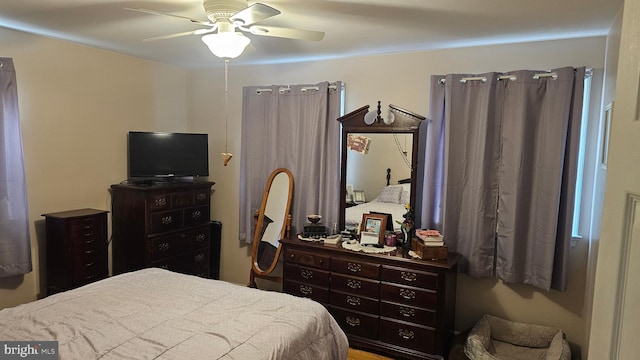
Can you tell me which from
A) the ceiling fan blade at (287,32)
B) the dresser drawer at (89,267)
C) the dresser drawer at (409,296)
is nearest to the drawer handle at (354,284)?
the dresser drawer at (409,296)

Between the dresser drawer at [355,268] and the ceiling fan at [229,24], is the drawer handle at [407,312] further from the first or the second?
the ceiling fan at [229,24]

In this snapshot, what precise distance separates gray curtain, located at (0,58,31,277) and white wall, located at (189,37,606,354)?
1.79m

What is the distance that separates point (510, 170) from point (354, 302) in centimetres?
157

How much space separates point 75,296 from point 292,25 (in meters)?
2.14

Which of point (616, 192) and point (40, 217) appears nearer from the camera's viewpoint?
point (616, 192)

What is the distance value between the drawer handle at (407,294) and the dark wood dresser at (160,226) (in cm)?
220

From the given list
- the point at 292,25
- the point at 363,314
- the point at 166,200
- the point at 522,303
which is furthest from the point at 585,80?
the point at 166,200

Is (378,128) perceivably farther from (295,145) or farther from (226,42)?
(226,42)

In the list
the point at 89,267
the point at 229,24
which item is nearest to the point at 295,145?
the point at 229,24

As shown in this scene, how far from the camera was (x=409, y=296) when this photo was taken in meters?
2.95

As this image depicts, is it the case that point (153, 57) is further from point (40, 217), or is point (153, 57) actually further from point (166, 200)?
point (40, 217)

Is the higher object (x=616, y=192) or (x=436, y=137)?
(x=436, y=137)

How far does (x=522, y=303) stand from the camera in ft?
10.3

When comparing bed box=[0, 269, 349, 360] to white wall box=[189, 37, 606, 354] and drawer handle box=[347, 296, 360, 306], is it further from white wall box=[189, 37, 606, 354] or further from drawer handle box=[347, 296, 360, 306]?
white wall box=[189, 37, 606, 354]
